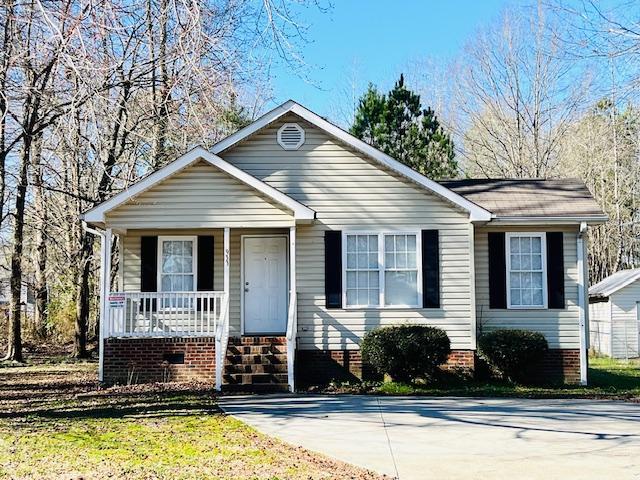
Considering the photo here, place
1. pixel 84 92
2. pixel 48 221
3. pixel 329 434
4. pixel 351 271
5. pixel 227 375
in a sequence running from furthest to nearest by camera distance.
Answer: pixel 48 221, pixel 351 271, pixel 227 375, pixel 329 434, pixel 84 92

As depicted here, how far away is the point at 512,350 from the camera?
1480 cm

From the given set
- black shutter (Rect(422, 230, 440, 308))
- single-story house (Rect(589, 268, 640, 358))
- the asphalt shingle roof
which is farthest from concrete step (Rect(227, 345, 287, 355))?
single-story house (Rect(589, 268, 640, 358))

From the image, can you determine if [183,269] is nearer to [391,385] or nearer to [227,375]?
[227,375]

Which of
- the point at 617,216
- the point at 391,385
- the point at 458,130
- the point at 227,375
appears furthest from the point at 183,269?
the point at 617,216

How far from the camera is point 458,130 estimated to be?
34.1 meters

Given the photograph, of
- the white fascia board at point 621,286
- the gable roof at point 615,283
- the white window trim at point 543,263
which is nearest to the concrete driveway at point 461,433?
the white window trim at point 543,263

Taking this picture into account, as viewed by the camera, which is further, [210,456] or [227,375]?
[227,375]

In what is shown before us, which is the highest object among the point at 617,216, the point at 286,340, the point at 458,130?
the point at 458,130

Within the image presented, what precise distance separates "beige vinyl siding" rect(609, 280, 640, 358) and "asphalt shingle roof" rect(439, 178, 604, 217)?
11.6 meters

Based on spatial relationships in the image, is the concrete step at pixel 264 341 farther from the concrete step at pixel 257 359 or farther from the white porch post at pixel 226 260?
the white porch post at pixel 226 260

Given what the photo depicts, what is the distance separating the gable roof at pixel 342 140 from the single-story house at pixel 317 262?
3 cm

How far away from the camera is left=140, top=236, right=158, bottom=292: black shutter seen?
1564 centimetres

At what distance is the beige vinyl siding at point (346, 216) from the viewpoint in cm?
1534

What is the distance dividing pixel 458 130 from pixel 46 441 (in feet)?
92.3
